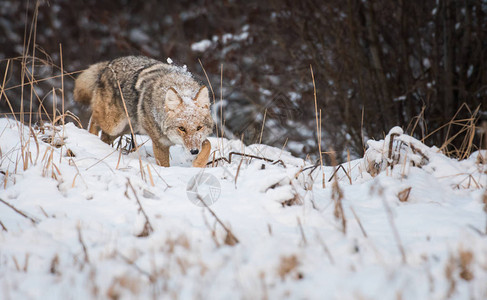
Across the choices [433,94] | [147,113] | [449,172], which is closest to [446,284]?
[449,172]

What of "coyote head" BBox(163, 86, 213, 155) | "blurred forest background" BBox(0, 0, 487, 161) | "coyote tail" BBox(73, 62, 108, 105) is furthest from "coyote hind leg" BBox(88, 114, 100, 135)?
"coyote head" BBox(163, 86, 213, 155)

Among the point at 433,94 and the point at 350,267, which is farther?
the point at 433,94

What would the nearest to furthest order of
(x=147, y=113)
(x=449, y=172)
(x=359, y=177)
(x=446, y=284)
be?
(x=446, y=284) < (x=449, y=172) < (x=359, y=177) < (x=147, y=113)

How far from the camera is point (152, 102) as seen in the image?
514cm

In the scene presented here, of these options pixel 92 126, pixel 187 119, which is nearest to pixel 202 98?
pixel 187 119

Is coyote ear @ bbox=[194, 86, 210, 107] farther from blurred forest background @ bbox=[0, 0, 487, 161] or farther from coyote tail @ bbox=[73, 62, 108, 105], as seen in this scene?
coyote tail @ bbox=[73, 62, 108, 105]

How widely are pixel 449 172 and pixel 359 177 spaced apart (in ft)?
2.15

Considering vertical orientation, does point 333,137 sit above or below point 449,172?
below

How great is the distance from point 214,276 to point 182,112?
3.21 m

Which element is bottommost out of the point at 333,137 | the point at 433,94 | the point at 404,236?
the point at 333,137

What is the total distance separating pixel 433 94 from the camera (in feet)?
20.2

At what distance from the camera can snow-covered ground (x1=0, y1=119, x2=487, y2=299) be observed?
5.60 feet

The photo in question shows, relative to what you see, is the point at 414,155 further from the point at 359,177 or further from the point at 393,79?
the point at 393,79

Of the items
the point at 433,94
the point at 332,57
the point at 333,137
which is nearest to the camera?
the point at 433,94
